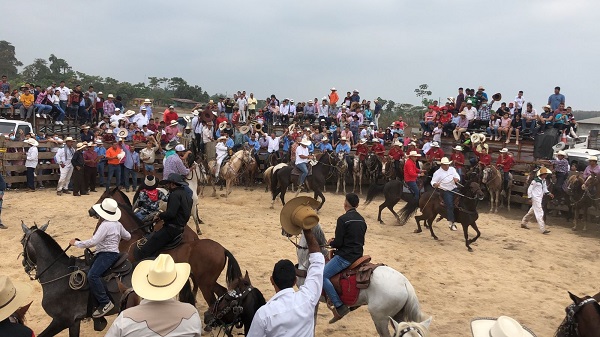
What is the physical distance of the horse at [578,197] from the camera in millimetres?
14859

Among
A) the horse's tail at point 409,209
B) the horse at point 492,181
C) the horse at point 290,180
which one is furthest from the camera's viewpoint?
the horse at point 492,181

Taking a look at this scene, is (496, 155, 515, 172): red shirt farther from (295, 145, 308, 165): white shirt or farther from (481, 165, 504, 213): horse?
(295, 145, 308, 165): white shirt

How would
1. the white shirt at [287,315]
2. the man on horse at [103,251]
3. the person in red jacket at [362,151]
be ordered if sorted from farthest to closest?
1. the person in red jacket at [362,151]
2. the man on horse at [103,251]
3. the white shirt at [287,315]

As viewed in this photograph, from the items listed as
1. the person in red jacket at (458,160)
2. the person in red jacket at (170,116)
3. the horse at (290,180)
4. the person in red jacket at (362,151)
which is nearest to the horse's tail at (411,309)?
the horse at (290,180)

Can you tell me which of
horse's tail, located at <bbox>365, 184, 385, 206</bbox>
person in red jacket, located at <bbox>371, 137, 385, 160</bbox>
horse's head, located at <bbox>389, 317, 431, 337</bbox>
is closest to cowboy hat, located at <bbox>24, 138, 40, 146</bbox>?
horse's tail, located at <bbox>365, 184, 385, 206</bbox>

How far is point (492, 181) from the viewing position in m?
17.1

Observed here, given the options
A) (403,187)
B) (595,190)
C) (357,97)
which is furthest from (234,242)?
(357,97)

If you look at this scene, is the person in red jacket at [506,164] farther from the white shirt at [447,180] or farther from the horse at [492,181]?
the white shirt at [447,180]

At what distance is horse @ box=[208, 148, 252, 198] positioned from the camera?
1731cm

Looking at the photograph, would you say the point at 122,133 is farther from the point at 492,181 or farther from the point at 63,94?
the point at 492,181

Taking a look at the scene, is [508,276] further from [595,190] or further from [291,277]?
[291,277]

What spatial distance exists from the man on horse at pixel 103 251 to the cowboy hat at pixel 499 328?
4.78m

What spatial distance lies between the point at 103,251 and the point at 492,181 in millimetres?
14523

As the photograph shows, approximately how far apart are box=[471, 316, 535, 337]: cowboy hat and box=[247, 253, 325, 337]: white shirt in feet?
4.17
